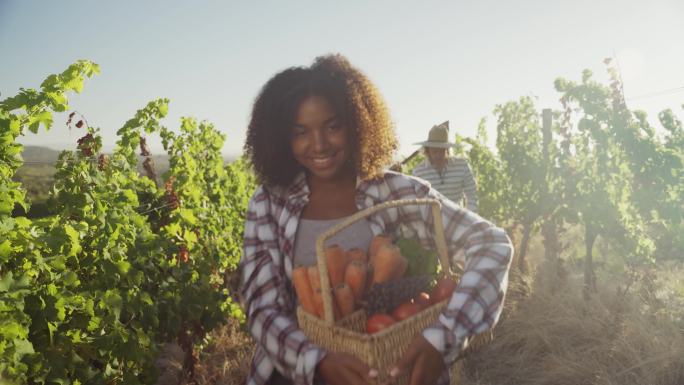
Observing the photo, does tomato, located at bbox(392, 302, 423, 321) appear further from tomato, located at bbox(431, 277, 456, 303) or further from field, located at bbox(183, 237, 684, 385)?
field, located at bbox(183, 237, 684, 385)

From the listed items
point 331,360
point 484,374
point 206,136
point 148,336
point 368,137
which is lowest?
point 484,374

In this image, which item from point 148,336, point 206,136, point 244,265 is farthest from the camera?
point 206,136

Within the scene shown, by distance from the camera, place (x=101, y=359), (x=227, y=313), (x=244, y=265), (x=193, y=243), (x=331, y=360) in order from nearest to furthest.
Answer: (x=331, y=360) → (x=244, y=265) → (x=101, y=359) → (x=193, y=243) → (x=227, y=313)

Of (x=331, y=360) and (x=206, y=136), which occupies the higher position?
(x=206, y=136)

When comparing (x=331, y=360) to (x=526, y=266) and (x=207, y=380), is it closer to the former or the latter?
(x=207, y=380)

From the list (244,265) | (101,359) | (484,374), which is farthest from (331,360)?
(484,374)

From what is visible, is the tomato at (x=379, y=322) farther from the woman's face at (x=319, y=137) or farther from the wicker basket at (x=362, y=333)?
the woman's face at (x=319, y=137)

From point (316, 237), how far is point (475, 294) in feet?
1.93

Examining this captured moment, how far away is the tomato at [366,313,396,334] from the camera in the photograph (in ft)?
4.31

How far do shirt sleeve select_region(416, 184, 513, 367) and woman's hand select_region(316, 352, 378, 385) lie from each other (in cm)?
20

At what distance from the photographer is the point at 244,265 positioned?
167 cm

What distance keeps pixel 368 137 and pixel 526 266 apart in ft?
20.1

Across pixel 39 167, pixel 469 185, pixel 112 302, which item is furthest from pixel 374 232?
pixel 39 167

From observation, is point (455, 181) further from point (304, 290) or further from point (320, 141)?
point (304, 290)
